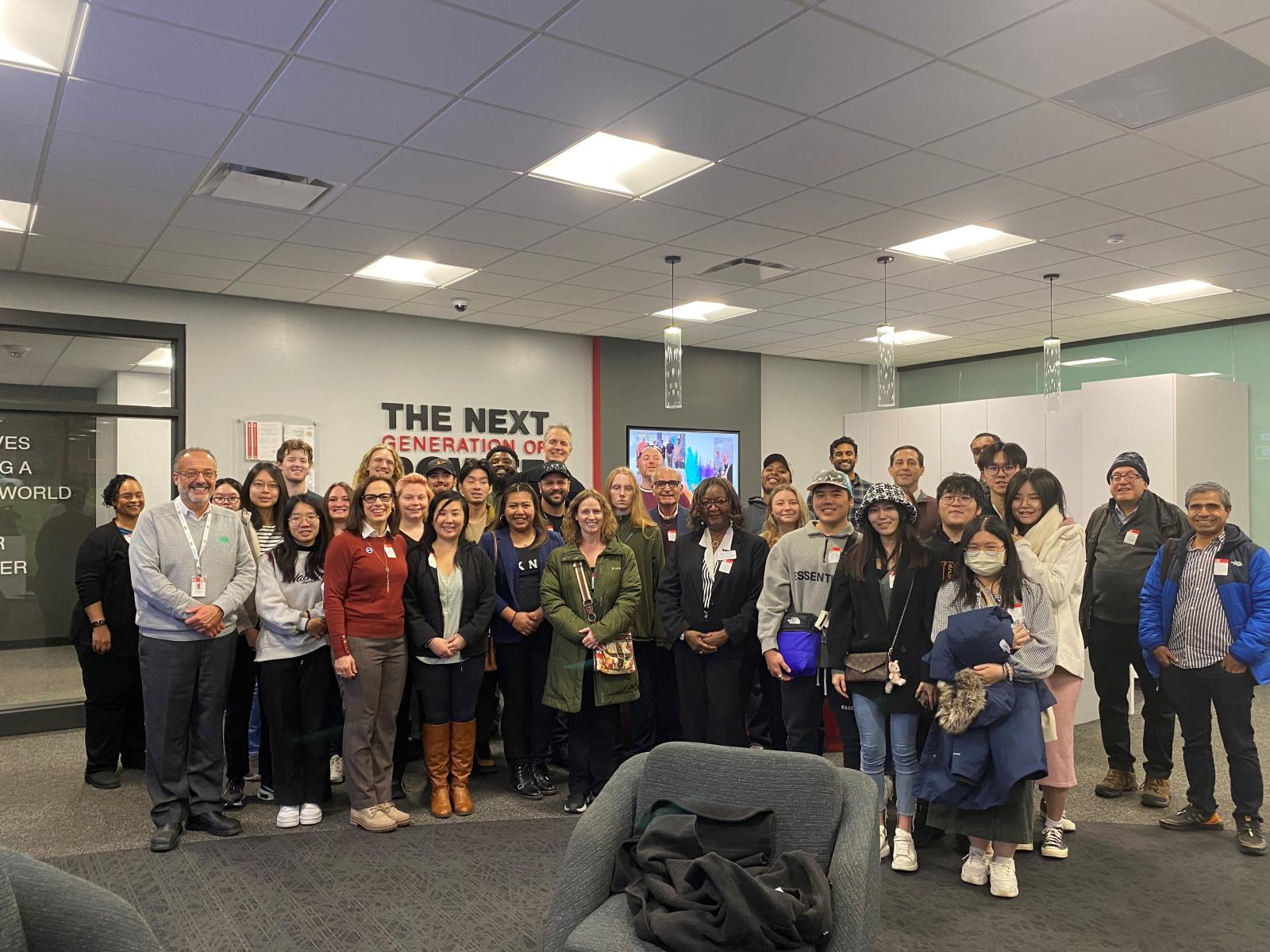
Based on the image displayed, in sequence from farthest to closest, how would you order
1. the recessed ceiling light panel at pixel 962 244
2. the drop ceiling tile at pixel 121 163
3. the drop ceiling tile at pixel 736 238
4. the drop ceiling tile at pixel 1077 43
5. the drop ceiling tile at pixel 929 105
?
the recessed ceiling light panel at pixel 962 244, the drop ceiling tile at pixel 736 238, the drop ceiling tile at pixel 121 163, the drop ceiling tile at pixel 929 105, the drop ceiling tile at pixel 1077 43

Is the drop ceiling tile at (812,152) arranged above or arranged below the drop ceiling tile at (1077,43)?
below

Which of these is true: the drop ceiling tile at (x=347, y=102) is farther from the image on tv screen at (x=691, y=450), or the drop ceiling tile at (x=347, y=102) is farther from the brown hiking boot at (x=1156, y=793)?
the image on tv screen at (x=691, y=450)

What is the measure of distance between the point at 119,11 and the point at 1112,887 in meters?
4.58

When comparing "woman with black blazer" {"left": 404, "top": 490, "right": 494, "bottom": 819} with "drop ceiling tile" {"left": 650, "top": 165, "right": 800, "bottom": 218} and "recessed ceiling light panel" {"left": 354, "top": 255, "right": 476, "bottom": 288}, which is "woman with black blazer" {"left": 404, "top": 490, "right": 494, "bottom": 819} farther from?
"recessed ceiling light panel" {"left": 354, "top": 255, "right": 476, "bottom": 288}

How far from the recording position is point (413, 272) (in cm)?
673

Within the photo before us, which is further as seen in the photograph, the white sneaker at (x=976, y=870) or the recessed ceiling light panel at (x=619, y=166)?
the recessed ceiling light panel at (x=619, y=166)

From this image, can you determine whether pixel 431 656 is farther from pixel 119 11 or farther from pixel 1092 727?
pixel 1092 727

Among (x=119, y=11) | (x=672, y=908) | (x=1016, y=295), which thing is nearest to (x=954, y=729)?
(x=672, y=908)

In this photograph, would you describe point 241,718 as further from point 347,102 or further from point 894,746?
point 894,746

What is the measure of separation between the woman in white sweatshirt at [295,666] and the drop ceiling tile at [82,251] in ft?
8.71

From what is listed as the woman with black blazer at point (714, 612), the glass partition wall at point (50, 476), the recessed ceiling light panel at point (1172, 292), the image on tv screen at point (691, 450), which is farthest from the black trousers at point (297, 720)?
the recessed ceiling light panel at point (1172, 292)

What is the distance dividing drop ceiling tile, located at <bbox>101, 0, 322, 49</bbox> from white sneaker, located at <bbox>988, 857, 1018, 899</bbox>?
12.3ft

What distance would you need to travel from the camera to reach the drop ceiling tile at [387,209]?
4.95 m

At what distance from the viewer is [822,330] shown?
8.94 metres
